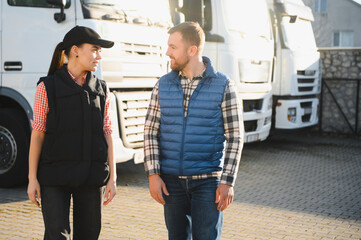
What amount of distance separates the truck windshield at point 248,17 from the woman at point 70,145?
6375 mm

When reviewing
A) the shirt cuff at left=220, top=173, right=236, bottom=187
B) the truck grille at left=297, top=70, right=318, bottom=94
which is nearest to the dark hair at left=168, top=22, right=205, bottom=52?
the shirt cuff at left=220, top=173, right=236, bottom=187

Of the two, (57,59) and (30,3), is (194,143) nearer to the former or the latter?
(57,59)

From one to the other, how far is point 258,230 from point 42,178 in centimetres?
299

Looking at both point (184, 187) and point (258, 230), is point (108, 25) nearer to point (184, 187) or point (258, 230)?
point (258, 230)

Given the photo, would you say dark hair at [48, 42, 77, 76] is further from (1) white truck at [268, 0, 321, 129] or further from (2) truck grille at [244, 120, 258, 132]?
(1) white truck at [268, 0, 321, 129]

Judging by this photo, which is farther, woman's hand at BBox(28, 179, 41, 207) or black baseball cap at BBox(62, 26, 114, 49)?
black baseball cap at BBox(62, 26, 114, 49)

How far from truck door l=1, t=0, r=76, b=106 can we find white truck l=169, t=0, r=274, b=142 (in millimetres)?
2196

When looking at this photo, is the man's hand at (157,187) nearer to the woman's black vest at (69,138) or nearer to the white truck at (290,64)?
the woman's black vest at (69,138)

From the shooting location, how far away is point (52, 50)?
21.7ft

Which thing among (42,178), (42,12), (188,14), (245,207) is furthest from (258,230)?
(188,14)

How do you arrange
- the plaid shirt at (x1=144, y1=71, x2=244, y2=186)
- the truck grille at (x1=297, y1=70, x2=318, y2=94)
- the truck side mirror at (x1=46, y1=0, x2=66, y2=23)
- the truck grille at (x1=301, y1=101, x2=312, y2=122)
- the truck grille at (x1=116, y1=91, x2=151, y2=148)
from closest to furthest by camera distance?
the plaid shirt at (x1=144, y1=71, x2=244, y2=186)
the truck side mirror at (x1=46, y1=0, x2=66, y2=23)
the truck grille at (x1=116, y1=91, x2=151, y2=148)
the truck grille at (x1=297, y1=70, x2=318, y2=94)
the truck grille at (x1=301, y1=101, x2=312, y2=122)

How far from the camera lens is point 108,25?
21.9ft

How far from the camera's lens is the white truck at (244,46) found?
363 inches

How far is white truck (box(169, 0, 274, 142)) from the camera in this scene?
922cm
